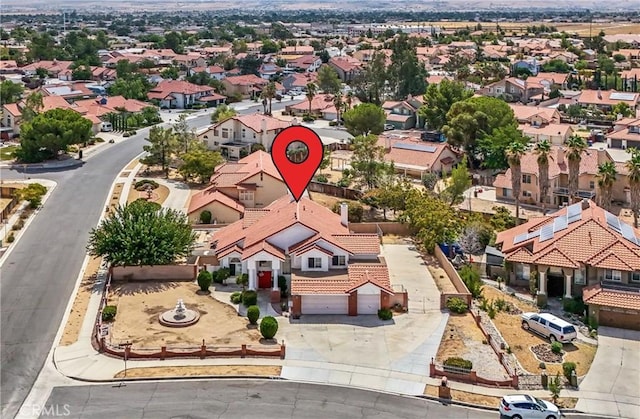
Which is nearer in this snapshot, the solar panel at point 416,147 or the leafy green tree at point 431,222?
the leafy green tree at point 431,222

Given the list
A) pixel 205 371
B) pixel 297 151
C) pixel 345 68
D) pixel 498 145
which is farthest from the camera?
pixel 345 68

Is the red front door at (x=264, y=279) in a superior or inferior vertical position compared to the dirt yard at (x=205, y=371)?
superior

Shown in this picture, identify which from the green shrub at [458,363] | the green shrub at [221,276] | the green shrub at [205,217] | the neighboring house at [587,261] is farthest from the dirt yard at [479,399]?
the green shrub at [205,217]

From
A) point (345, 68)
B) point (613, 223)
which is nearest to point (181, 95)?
point (345, 68)

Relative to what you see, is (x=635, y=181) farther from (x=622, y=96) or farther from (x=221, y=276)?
(x=622, y=96)

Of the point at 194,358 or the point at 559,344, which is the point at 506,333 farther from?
the point at 194,358

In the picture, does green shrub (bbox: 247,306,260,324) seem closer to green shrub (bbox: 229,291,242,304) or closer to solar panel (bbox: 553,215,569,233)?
green shrub (bbox: 229,291,242,304)

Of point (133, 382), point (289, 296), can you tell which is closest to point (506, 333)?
point (289, 296)

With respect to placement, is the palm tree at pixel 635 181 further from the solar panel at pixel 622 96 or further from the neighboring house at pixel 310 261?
the solar panel at pixel 622 96
